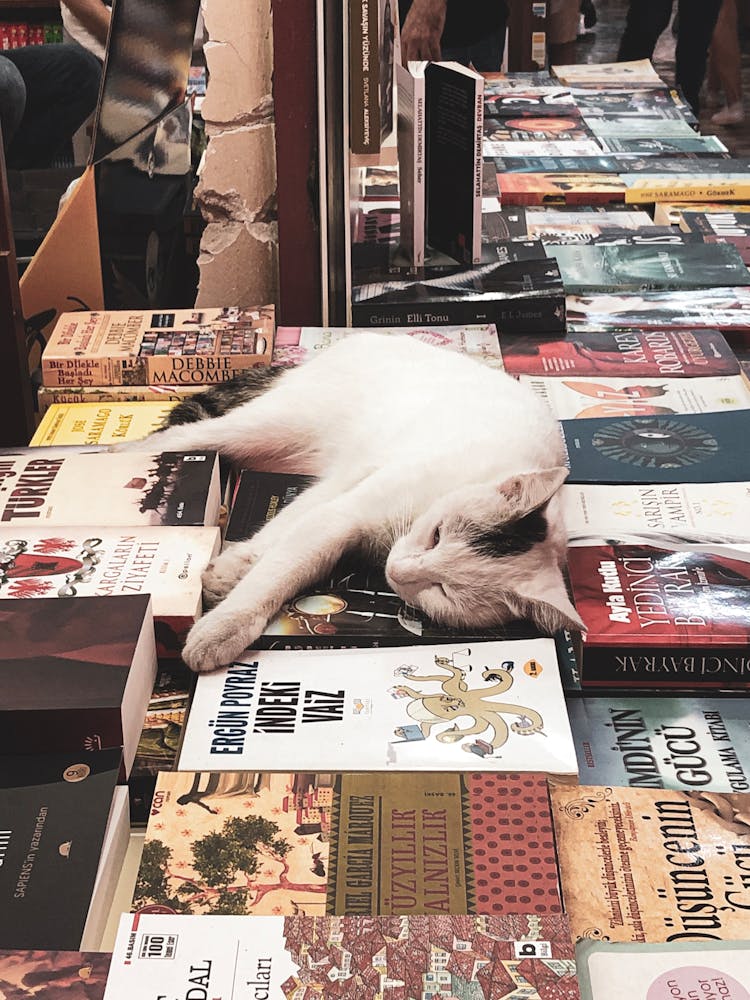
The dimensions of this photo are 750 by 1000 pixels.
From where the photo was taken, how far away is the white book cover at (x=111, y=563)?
1225 millimetres

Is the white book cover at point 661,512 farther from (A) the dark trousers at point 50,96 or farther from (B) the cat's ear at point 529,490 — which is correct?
(A) the dark trousers at point 50,96

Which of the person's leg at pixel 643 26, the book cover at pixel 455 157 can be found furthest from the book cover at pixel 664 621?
the person's leg at pixel 643 26

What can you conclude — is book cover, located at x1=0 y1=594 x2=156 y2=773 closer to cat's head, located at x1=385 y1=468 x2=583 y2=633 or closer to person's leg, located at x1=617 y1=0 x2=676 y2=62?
cat's head, located at x1=385 y1=468 x2=583 y2=633

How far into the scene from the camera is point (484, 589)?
4.04 feet

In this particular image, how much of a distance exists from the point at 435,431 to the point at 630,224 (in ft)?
4.34

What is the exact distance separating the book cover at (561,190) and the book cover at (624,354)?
0.81 meters

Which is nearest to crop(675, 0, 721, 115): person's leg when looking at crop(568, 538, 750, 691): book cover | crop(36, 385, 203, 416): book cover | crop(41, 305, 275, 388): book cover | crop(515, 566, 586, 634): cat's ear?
crop(41, 305, 275, 388): book cover

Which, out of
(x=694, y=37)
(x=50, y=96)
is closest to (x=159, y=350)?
(x=50, y=96)

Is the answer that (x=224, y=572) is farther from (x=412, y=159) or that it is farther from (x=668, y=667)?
(x=412, y=159)

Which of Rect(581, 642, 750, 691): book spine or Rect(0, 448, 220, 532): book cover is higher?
Rect(0, 448, 220, 532): book cover

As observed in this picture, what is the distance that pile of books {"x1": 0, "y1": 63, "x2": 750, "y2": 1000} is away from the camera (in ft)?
2.82

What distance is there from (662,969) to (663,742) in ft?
1.03

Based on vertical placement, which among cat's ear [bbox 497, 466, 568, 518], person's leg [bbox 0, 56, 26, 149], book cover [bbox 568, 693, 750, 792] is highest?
person's leg [bbox 0, 56, 26, 149]

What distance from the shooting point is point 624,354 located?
1939 millimetres
